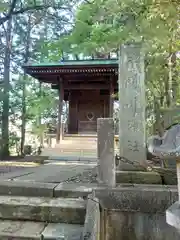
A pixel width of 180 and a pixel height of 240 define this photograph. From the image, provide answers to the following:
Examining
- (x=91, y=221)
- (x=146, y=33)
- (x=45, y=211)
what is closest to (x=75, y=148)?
(x=146, y=33)

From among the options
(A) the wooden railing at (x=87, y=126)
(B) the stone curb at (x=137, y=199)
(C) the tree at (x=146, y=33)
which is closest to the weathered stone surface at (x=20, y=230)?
(B) the stone curb at (x=137, y=199)

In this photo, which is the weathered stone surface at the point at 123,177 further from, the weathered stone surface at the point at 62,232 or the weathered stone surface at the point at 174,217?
the weathered stone surface at the point at 174,217

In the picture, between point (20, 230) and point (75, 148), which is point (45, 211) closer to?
point (20, 230)

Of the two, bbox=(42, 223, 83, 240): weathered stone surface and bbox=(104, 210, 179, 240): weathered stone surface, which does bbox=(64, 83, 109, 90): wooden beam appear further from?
bbox=(42, 223, 83, 240): weathered stone surface

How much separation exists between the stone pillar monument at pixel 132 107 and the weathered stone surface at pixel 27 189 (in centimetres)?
169

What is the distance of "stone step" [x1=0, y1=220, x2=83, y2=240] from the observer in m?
3.06

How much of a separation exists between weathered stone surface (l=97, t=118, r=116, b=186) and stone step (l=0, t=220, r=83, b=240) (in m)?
0.88

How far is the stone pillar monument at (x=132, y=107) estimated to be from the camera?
539cm

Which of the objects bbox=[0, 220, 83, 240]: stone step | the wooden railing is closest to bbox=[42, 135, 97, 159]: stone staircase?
the wooden railing

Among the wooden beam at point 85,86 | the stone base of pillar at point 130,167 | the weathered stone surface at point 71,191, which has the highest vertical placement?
the wooden beam at point 85,86

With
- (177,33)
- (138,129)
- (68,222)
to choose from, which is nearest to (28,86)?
(177,33)

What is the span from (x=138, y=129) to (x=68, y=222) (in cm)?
256

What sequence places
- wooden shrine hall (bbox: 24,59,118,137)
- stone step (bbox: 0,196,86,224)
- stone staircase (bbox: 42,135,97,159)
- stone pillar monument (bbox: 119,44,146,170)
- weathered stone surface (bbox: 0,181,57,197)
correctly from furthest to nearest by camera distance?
wooden shrine hall (bbox: 24,59,118,137) < stone staircase (bbox: 42,135,97,159) < stone pillar monument (bbox: 119,44,146,170) < weathered stone surface (bbox: 0,181,57,197) < stone step (bbox: 0,196,86,224)

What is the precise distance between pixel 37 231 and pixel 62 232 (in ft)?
1.07
